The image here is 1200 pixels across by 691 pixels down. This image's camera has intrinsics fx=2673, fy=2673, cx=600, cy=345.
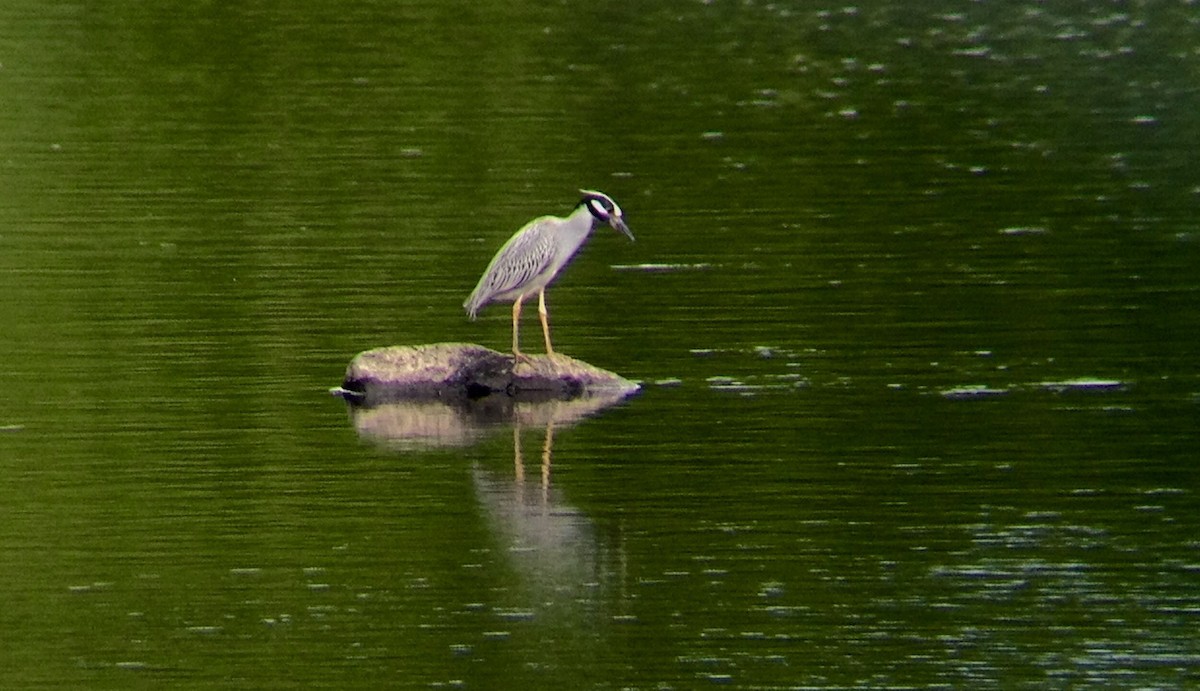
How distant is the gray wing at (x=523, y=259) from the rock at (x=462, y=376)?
512mm

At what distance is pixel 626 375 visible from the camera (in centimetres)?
1758

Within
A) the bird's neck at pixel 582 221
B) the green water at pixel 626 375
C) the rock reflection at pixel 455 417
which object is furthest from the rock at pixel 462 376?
the bird's neck at pixel 582 221

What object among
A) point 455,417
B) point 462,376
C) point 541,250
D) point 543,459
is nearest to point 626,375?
point 541,250

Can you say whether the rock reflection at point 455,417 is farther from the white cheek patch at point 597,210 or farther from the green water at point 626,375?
the white cheek patch at point 597,210

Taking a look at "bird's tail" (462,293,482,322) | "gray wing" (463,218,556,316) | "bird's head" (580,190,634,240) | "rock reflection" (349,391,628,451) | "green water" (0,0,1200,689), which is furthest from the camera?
"bird's tail" (462,293,482,322)

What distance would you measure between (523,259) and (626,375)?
1.02 m

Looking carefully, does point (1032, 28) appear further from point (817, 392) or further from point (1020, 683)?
point (1020, 683)

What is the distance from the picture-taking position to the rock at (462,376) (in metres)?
17.1

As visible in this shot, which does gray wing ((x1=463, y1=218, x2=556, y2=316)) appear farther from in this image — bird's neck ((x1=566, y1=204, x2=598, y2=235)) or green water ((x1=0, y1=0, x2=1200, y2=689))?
green water ((x1=0, y1=0, x2=1200, y2=689))

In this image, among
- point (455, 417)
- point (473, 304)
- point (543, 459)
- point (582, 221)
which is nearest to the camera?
point (543, 459)

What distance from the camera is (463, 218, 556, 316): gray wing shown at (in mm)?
17469

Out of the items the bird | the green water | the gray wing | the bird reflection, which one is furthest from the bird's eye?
the bird reflection

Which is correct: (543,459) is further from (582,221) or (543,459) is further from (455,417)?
(582,221)

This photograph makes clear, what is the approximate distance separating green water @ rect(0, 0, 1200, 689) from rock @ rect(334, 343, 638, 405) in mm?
484
